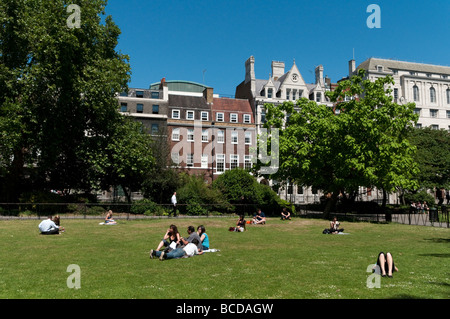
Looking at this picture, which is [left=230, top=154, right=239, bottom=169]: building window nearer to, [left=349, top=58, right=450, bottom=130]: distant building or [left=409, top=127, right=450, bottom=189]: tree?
[left=409, top=127, right=450, bottom=189]: tree

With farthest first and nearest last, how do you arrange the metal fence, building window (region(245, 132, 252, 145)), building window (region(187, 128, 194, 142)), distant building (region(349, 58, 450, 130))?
1. distant building (region(349, 58, 450, 130))
2. building window (region(245, 132, 252, 145))
3. building window (region(187, 128, 194, 142))
4. the metal fence

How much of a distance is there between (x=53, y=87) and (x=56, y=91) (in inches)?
80.3

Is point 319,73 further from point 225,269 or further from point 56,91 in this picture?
point 225,269

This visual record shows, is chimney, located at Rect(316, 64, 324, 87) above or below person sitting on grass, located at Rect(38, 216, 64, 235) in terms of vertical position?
above

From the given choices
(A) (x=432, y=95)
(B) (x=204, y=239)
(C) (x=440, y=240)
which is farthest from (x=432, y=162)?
(B) (x=204, y=239)

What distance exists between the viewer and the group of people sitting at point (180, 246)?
1298cm

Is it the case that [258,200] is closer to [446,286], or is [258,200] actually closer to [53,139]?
[53,139]

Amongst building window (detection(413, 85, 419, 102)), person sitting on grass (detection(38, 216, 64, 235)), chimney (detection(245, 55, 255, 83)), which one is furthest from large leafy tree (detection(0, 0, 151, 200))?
building window (detection(413, 85, 419, 102))

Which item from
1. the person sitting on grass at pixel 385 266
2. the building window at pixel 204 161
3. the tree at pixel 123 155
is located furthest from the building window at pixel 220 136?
the person sitting on grass at pixel 385 266

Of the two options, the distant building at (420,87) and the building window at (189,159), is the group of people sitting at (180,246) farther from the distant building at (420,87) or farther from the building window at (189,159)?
the distant building at (420,87)

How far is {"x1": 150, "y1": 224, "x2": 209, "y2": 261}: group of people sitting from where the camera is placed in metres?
13.0

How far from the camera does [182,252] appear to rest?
1331 cm

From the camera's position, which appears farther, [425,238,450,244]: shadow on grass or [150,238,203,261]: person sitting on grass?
[425,238,450,244]: shadow on grass
